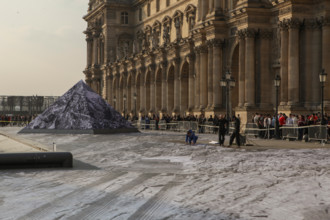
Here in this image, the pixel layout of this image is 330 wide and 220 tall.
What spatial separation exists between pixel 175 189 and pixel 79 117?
32.0 m

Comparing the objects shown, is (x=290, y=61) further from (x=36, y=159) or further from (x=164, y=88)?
(x=164, y=88)

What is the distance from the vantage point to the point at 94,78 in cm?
9550

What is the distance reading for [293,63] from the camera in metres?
37.6

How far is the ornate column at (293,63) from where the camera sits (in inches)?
1473

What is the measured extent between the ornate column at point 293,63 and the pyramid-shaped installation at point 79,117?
13310 mm

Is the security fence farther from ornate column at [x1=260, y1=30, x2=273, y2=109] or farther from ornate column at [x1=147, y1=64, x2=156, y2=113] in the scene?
ornate column at [x1=147, y1=64, x2=156, y2=113]

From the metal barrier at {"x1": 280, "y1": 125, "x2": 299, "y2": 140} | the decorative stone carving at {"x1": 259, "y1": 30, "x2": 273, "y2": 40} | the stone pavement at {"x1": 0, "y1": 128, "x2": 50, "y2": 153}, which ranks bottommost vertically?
the stone pavement at {"x1": 0, "y1": 128, "x2": 50, "y2": 153}

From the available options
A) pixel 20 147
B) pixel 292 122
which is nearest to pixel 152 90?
pixel 292 122

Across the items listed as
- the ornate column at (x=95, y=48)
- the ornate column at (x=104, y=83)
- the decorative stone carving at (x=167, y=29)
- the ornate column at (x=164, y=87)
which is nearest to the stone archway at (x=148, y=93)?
the decorative stone carving at (x=167, y=29)

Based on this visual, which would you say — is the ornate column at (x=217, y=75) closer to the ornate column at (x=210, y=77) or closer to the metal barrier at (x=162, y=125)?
the ornate column at (x=210, y=77)

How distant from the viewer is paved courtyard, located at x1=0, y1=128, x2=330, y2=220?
10289 mm

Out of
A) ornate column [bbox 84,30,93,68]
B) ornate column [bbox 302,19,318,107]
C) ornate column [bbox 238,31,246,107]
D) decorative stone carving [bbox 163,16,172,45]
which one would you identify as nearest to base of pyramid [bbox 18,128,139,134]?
ornate column [bbox 238,31,246,107]

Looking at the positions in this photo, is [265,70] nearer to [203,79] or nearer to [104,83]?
[203,79]

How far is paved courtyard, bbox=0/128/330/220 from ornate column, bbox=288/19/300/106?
689 inches
